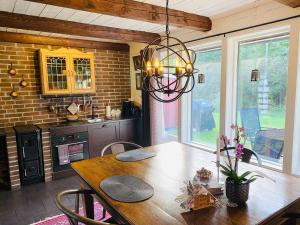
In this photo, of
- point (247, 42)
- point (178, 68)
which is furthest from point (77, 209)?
point (247, 42)

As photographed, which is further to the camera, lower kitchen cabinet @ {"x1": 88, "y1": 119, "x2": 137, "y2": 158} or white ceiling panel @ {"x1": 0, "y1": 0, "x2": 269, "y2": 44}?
lower kitchen cabinet @ {"x1": 88, "y1": 119, "x2": 137, "y2": 158}

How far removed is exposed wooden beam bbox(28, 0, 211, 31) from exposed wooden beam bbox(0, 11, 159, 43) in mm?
962

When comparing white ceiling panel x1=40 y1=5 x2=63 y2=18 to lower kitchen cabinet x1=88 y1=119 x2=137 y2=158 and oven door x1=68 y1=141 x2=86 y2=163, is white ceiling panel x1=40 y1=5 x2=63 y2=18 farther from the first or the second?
oven door x1=68 y1=141 x2=86 y2=163

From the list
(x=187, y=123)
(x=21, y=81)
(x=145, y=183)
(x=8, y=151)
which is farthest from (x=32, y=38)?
(x=145, y=183)

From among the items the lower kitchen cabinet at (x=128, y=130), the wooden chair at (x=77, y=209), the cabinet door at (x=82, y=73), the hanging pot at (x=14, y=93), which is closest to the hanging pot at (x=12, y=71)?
the hanging pot at (x=14, y=93)

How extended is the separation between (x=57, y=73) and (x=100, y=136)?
1.24 meters

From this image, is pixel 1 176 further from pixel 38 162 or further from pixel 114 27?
pixel 114 27

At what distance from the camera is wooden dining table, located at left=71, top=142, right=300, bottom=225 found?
1.21 metres

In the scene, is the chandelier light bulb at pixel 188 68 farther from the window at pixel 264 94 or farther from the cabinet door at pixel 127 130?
the cabinet door at pixel 127 130

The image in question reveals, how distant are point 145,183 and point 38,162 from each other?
2381 millimetres

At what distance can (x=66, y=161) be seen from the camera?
11.9 feet

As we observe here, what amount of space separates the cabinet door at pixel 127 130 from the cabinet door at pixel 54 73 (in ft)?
3.64

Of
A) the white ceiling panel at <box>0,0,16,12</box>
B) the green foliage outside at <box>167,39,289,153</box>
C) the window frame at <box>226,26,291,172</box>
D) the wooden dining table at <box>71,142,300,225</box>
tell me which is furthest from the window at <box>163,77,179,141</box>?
the white ceiling panel at <box>0,0,16,12</box>

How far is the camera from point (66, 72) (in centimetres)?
378
